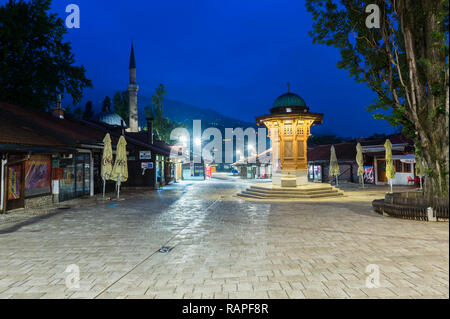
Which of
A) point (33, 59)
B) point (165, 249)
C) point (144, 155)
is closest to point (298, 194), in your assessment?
point (165, 249)

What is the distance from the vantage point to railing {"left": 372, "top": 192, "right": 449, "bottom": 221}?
838 centimetres

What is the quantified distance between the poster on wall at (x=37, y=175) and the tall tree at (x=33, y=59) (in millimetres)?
12958

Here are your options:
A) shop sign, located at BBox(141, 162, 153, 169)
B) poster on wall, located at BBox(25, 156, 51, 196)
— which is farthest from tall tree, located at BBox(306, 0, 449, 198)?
shop sign, located at BBox(141, 162, 153, 169)

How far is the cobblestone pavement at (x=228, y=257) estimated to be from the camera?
3.89 m

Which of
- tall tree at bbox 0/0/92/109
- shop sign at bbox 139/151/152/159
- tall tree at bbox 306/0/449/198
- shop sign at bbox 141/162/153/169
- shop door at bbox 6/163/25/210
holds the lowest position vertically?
shop door at bbox 6/163/25/210

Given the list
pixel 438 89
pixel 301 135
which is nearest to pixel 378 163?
pixel 301 135

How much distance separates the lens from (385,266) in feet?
15.4

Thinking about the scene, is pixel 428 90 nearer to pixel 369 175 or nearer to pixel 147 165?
pixel 369 175

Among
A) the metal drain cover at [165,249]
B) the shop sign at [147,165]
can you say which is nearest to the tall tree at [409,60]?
the metal drain cover at [165,249]

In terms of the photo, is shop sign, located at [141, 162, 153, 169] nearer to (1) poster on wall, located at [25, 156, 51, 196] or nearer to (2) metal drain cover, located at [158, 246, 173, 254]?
(1) poster on wall, located at [25, 156, 51, 196]

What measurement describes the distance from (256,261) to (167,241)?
261 centimetres

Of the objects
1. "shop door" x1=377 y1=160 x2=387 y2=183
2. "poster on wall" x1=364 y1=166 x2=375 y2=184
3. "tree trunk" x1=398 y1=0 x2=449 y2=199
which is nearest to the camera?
"tree trunk" x1=398 y1=0 x2=449 y2=199

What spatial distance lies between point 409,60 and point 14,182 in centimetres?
1661
